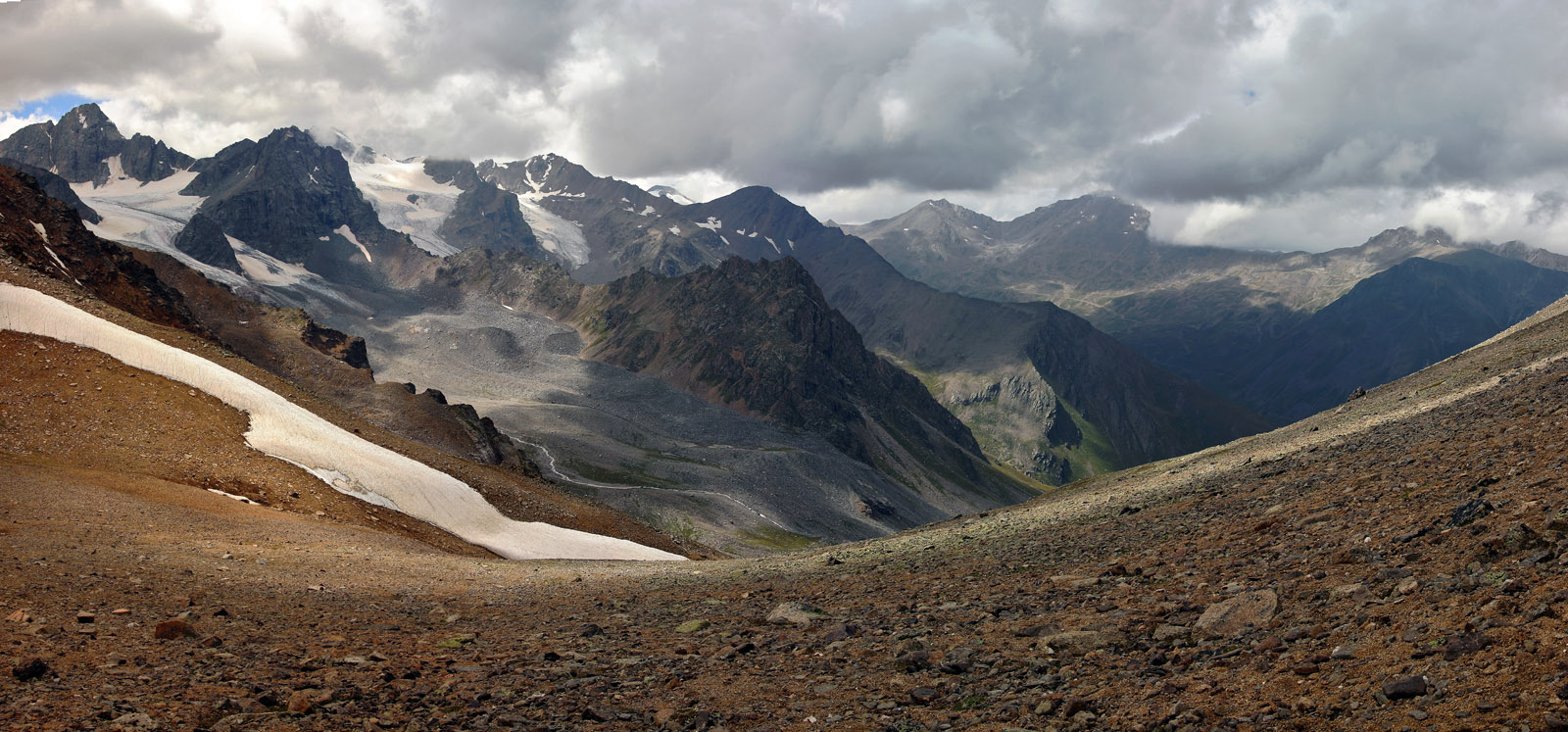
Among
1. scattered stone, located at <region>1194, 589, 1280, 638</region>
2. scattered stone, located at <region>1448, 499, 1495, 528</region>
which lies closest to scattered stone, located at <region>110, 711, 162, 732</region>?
scattered stone, located at <region>1194, 589, 1280, 638</region>

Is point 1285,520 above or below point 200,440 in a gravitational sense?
below

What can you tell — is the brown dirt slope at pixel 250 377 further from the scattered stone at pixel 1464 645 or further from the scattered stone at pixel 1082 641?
the scattered stone at pixel 1464 645

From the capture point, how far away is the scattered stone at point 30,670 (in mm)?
12711

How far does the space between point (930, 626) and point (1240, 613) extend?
5.56 meters

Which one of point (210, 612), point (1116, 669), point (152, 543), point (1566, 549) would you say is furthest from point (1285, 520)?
point (152, 543)

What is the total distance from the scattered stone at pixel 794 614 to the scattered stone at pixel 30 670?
1220 cm

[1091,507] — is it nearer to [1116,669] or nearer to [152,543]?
[1116,669]

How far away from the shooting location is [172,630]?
51.6ft

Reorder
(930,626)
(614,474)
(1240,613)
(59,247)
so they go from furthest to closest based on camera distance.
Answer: (614,474)
(59,247)
(930,626)
(1240,613)

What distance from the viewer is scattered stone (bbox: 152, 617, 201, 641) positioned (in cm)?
1557

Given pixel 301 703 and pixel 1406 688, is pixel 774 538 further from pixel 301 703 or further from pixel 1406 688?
pixel 1406 688

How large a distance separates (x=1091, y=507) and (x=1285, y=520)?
46.0 feet

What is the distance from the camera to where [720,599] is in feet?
74.6

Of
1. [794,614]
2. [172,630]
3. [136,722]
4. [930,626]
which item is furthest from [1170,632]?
[172,630]
